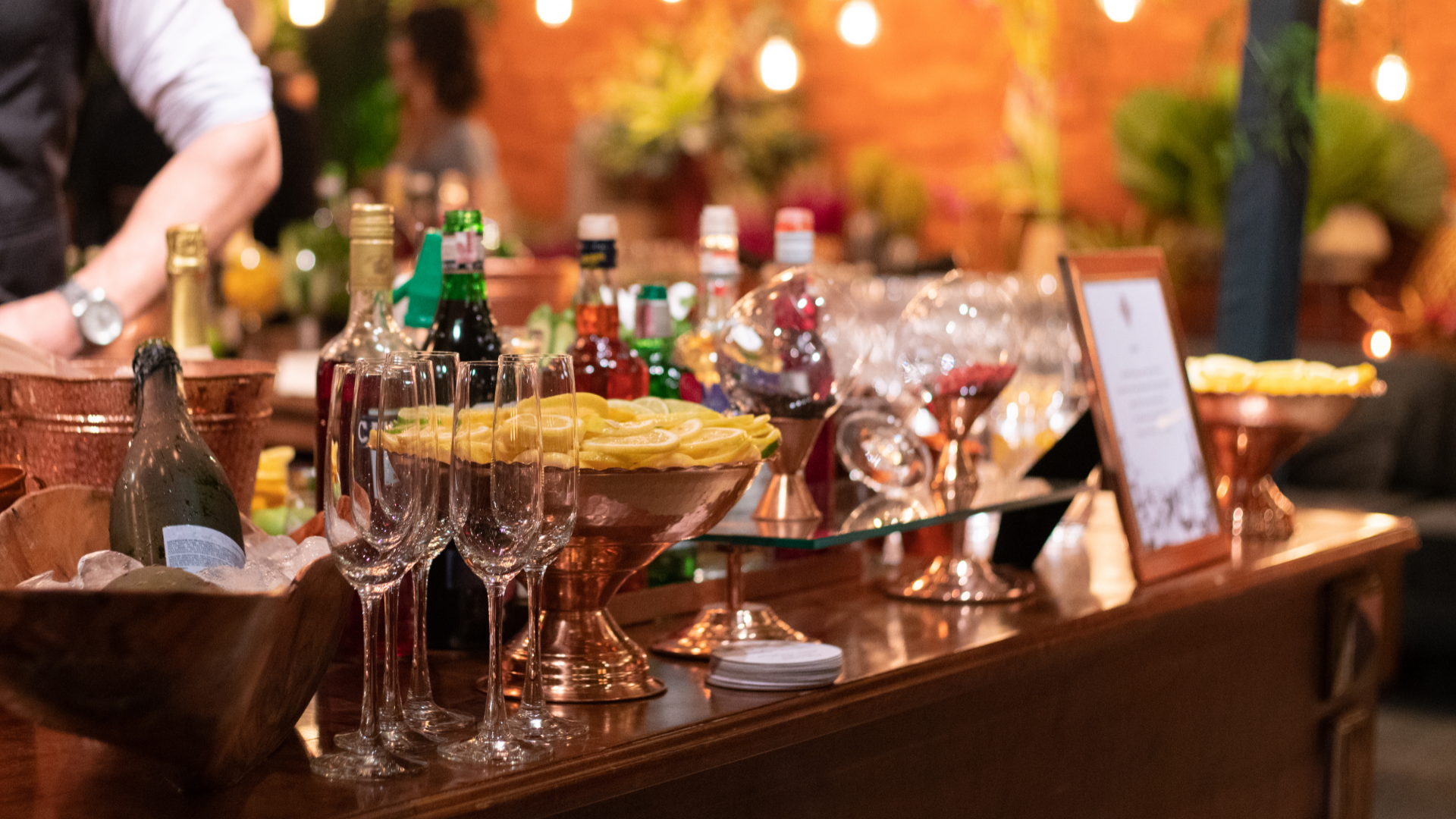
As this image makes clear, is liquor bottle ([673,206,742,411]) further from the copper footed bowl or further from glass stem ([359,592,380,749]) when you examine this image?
glass stem ([359,592,380,749])

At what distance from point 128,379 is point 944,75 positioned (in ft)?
22.0

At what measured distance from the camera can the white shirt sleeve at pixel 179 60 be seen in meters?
1.77

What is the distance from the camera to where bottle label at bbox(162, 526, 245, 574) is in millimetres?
920

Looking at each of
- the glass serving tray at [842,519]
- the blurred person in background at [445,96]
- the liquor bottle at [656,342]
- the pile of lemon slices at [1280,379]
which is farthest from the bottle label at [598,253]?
the blurred person in background at [445,96]

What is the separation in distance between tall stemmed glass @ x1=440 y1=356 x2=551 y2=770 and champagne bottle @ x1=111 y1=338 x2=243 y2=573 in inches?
7.3

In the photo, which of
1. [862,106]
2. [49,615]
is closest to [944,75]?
[862,106]

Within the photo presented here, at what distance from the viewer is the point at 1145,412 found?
61.6 inches

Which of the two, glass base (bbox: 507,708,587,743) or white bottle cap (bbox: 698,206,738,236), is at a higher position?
white bottle cap (bbox: 698,206,738,236)

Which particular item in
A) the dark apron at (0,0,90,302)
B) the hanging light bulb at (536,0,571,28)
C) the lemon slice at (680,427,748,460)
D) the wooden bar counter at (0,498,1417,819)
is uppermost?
the hanging light bulb at (536,0,571,28)

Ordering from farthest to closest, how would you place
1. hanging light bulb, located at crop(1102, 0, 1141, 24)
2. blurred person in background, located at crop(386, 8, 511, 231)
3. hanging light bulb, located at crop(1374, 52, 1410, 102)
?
hanging light bulb, located at crop(1102, 0, 1141, 24) < blurred person in background, located at crop(386, 8, 511, 231) < hanging light bulb, located at crop(1374, 52, 1410, 102)

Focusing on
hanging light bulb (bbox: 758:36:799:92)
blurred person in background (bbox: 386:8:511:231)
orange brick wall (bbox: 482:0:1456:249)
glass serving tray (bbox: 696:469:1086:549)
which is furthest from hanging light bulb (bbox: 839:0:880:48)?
glass serving tray (bbox: 696:469:1086:549)

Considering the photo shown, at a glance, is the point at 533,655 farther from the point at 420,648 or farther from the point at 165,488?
the point at 165,488

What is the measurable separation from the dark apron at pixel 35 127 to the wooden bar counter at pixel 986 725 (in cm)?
103

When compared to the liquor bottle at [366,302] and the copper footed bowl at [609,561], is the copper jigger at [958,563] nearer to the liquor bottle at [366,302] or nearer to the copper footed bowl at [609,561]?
the copper footed bowl at [609,561]
